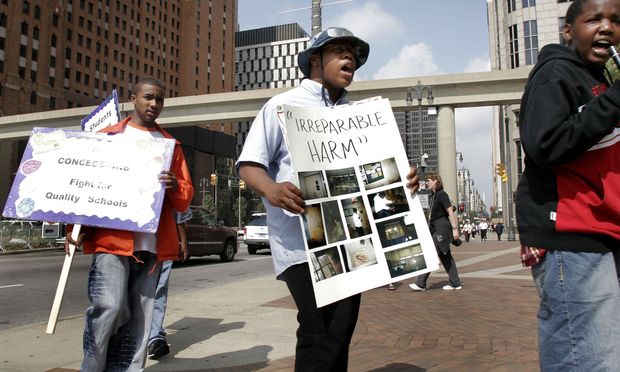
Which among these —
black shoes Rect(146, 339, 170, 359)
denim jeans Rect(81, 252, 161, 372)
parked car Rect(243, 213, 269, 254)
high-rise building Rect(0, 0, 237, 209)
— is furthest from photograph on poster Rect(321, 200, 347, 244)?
high-rise building Rect(0, 0, 237, 209)

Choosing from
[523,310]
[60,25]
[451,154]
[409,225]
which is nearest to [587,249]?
[409,225]

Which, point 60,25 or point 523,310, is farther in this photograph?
point 60,25

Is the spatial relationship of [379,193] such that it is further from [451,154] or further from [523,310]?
[451,154]

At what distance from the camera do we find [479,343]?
14.6ft

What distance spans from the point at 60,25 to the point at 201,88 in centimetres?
3537

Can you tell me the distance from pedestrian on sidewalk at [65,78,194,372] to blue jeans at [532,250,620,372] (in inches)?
84.1

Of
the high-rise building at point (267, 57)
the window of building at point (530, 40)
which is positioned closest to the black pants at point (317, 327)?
the window of building at point (530, 40)

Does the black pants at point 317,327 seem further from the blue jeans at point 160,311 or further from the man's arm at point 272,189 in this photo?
the blue jeans at point 160,311

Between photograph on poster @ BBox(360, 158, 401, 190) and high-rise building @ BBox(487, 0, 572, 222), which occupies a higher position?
high-rise building @ BBox(487, 0, 572, 222)

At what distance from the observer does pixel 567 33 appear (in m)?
1.97

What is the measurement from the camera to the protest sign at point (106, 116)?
3.76 metres

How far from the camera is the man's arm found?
6.47ft

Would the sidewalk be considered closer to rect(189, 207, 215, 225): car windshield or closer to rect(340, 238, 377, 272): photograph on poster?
rect(340, 238, 377, 272): photograph on poster

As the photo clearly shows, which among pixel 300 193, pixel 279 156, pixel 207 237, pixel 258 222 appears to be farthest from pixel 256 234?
pixel 300 193
